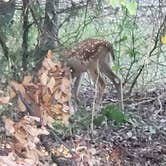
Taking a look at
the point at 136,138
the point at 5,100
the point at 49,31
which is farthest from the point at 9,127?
the point at 49,31

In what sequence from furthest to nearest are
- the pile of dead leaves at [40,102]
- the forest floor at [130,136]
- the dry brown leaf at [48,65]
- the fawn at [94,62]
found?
the fawn at [94,62] < the forest floor at [130,136] < the dry brown leaf at [48,65] < the pile of dead leaves at [40,102]

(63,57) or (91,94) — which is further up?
(63,57)

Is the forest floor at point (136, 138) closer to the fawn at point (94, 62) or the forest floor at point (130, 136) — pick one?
the forest floor at point (130, 136)

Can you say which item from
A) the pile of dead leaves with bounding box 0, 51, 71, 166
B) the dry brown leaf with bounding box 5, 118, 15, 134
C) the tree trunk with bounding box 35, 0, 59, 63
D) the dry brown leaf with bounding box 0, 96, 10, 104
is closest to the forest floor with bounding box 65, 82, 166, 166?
the tree trunk with bounding box 35, 0, 59, 63

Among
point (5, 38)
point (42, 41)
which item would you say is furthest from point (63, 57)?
point (5, 38)

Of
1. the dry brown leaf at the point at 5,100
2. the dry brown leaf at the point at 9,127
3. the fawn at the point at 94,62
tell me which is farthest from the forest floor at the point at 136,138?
the dry brown leaf at the point at 5,100

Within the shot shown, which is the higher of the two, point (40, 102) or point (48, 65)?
point (48, 65)

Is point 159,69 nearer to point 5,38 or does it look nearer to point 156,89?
point 156,89

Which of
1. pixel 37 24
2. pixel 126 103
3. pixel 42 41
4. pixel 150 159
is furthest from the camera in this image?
pixel 126 103

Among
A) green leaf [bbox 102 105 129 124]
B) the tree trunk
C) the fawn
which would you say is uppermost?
the tree trunk

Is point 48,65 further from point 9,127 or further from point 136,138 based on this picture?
point 136,138

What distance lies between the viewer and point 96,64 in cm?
856

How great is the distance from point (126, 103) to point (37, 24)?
1.78 m

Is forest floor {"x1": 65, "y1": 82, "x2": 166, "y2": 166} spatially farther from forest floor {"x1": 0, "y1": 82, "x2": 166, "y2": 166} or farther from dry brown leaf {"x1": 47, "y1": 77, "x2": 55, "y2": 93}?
dry brown leaf {"x1": 47, "y1": 77, "x2": 55, "y2": 93}
